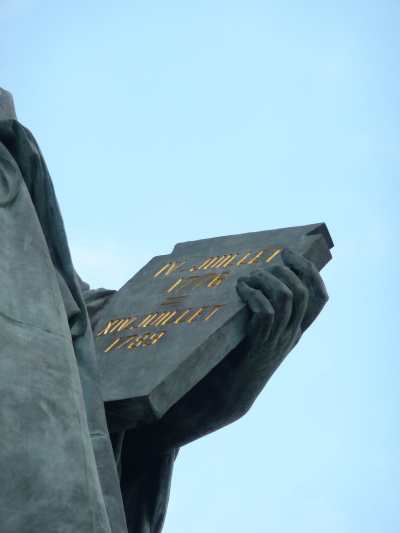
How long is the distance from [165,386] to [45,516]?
286 centimetres

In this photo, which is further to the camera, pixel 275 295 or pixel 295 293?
pixel 295 293

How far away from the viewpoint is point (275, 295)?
11688mm

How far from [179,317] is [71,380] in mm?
3226

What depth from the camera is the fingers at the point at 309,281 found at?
12.1 meters

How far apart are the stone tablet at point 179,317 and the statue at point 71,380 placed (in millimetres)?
187

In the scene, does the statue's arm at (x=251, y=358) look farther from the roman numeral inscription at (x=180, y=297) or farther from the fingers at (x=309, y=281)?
the roman numeral inscription at (x=180, y=297)

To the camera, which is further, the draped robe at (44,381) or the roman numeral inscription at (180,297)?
the roman numeral inscription at (180,297)

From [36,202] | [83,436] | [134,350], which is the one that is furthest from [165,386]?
[83,436]

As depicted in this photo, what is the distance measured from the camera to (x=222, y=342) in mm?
11117

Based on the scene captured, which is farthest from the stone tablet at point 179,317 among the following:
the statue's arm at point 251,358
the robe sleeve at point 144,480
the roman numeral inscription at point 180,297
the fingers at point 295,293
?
the robe sleeve at point 144,480

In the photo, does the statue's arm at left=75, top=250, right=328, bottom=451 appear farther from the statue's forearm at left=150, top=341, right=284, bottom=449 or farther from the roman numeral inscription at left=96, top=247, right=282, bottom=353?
the roman numeral inscription at left=96, top=247, right=282, bottom=353

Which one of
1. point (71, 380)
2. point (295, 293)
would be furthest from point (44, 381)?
point (295, 293)

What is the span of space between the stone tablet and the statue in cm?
19

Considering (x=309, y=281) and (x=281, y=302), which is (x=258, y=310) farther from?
(x=309, y=281)
